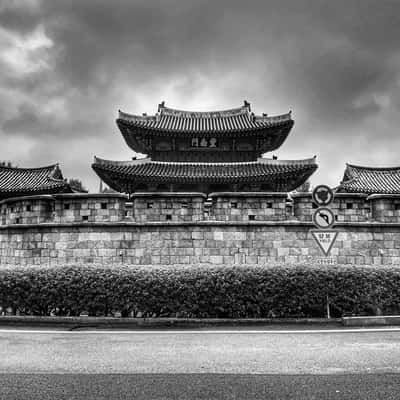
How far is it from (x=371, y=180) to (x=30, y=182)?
55.5 ft

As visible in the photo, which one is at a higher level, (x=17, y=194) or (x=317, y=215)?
(x=17, y=194)

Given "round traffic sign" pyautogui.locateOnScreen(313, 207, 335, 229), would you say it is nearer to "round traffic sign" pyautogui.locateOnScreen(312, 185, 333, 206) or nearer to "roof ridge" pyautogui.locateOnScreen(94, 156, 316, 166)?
"round traffic sign" pyautogui.locateOnScreen(312, 185, 333, 206)

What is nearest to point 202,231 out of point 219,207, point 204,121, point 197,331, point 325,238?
point 219,207

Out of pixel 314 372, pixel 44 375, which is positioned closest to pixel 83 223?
pixel 44 375

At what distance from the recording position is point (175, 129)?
62.1 ft

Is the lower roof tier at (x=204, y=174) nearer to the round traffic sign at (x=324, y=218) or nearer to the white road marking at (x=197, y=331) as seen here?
the round traffic sign at (x=324, y=218)

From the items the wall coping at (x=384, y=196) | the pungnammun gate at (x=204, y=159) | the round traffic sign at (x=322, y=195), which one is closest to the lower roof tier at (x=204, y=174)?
the pungnammun gate at (x=204, y=159)

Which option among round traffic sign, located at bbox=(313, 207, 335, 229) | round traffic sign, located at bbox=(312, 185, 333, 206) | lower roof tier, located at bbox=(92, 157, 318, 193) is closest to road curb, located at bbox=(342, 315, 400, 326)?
round traffic sign, located at bbox=(313, 207, 335, 229)

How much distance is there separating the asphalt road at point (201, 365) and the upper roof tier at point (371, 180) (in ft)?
41.3

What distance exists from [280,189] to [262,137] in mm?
2939

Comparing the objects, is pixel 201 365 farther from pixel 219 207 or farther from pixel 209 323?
pixel 219 207

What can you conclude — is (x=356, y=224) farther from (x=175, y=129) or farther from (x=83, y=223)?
(x=175, y=129)

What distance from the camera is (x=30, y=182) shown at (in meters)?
17.8

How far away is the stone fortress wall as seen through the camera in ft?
37.7
